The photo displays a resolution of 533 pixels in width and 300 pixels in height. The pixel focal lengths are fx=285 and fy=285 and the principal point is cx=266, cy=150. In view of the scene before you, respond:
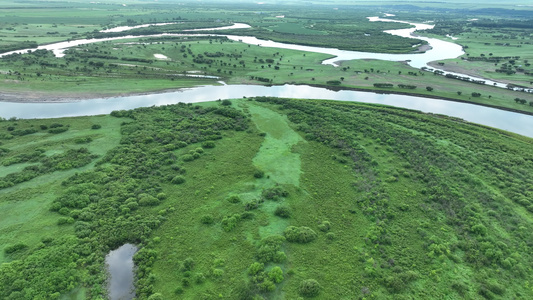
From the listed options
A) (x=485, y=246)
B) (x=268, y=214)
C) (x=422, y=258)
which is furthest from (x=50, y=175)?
(x=485, y=246)

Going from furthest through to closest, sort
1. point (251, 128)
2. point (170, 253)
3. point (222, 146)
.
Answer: point (251, 128) < point (222, 146) < point (170, 253)

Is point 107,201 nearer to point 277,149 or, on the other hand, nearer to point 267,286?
point 267,286

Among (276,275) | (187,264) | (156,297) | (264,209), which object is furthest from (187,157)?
(276,275)

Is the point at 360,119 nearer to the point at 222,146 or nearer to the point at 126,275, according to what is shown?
the point at 222,146

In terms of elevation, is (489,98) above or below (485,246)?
above

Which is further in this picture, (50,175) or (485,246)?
(50,175)

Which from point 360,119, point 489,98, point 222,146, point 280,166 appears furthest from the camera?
point 489,98

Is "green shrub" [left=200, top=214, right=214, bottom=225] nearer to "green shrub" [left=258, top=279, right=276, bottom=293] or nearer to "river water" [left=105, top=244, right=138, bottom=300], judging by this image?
"river water" [left=105, top=244, right=138, bottom=300]
